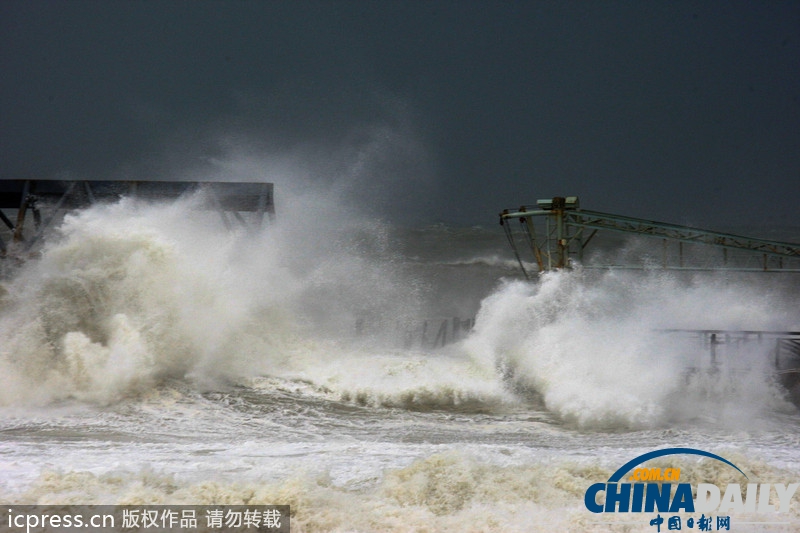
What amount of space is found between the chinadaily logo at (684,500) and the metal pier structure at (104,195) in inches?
469

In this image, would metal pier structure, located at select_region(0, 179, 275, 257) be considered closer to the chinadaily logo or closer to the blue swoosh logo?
the blue swoosh logo

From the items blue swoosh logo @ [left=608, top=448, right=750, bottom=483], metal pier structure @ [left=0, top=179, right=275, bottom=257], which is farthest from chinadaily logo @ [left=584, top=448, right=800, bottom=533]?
metal pier structure @ [left=0, top=179, right=275, bottom=257]

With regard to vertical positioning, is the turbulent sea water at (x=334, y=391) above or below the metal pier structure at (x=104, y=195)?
below

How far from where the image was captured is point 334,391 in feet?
35.5

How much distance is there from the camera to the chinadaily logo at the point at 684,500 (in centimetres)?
532

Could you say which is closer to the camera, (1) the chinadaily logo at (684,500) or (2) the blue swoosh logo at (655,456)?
(1) the chinadaily logo at (684,500)

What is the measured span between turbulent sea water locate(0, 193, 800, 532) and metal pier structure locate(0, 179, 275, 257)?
1.98ft

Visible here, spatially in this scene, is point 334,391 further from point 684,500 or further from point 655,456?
point 684,500

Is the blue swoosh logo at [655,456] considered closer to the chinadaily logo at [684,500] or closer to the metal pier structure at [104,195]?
the chinadaily logo at [684,500]

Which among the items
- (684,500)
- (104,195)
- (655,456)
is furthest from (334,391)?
(104,195)

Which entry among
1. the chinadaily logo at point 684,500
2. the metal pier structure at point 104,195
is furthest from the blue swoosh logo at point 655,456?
the metal pier structure at point 104,195

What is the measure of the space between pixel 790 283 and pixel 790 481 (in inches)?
931

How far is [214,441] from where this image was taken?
24.8 feet

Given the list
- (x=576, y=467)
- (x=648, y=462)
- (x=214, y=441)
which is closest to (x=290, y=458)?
(x=214, y=441)
